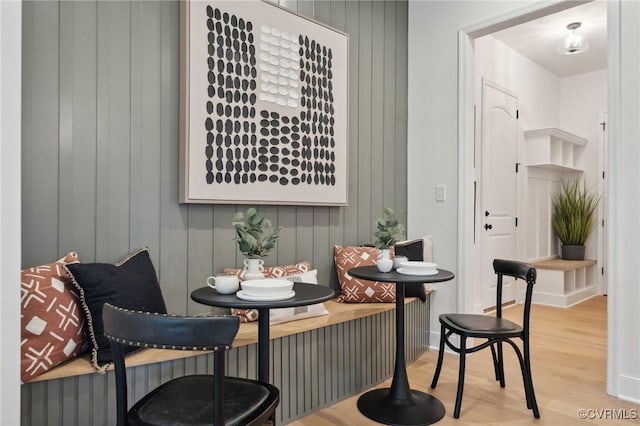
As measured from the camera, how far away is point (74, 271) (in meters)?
1.71

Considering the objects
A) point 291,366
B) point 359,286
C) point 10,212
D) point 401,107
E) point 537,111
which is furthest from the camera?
point 537,111

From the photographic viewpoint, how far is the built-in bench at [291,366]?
63.7 inches

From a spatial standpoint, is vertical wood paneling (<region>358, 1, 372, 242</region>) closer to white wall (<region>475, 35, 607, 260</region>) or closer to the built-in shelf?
white wall (<region>475, 35, 607, 260</region>)

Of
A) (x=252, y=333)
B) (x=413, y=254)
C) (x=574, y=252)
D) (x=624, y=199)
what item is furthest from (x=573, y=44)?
(x=252, y=333)

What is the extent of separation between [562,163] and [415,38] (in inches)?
113

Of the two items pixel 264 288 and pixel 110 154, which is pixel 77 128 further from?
pixel 264 288

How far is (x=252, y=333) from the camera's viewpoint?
2143 millimetres

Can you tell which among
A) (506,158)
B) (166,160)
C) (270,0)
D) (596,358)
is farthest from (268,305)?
(506,158)

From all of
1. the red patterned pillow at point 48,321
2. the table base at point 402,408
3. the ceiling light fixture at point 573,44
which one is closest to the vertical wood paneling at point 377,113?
the table base at point 402,408

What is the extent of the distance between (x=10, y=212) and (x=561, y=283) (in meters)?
5.09

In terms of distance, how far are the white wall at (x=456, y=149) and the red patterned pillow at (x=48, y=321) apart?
8.29ft

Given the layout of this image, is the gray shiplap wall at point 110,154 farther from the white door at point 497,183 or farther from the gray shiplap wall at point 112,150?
the white door at point 497,183

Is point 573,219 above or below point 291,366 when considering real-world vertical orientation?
above

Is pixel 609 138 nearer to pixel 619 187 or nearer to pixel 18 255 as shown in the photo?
pixel 619 187
